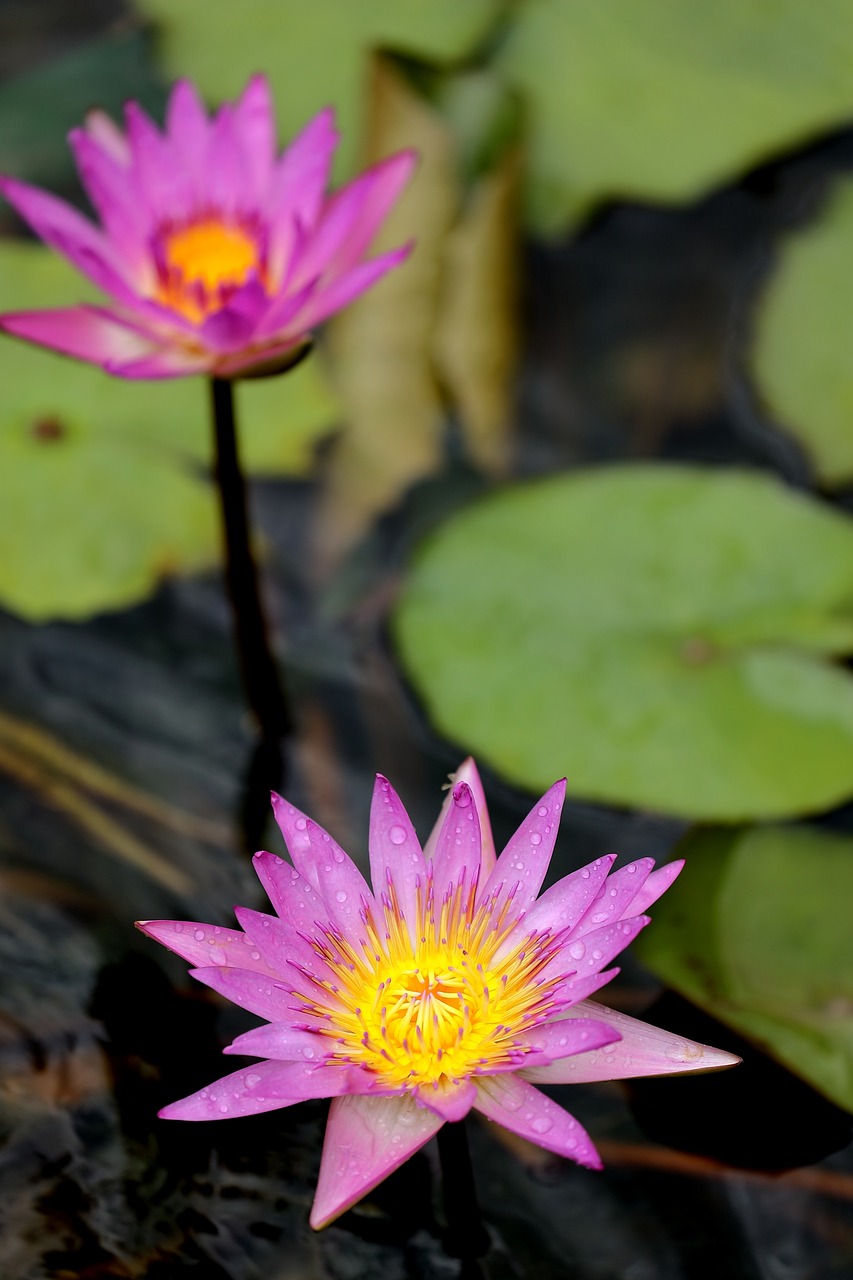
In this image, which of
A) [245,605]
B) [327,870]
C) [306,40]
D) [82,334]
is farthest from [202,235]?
[306,40]

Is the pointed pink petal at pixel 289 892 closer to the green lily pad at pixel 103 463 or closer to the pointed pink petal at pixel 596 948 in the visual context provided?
the pointed pink petal at pixel 596 948

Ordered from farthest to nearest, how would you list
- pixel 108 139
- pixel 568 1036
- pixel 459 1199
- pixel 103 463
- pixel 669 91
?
pixel 669 91, pixel 103 463, pixel 108 139, pixel 459 1199, pixel 568 1036

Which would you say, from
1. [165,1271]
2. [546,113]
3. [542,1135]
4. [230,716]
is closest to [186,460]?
[230,716]

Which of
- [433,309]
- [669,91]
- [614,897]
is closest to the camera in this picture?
[614,897]

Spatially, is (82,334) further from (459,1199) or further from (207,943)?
(459,1199)

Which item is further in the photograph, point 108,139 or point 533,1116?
point 108,139

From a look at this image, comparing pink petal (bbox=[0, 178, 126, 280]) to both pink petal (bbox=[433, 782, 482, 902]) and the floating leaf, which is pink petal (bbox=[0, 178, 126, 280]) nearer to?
the floating leaf

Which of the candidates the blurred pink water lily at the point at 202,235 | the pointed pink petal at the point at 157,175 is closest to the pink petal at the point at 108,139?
the blurred pink water lily at the point at 202,235

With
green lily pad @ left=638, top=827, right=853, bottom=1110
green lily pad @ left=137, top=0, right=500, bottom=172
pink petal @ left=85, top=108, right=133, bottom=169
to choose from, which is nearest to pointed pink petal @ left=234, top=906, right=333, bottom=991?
green lily pad @ left=638, top=827, right=853, bottom=1110
